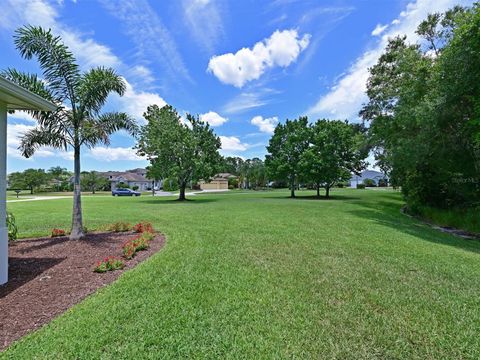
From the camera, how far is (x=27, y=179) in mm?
48844

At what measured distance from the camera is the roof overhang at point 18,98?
4.18 meters

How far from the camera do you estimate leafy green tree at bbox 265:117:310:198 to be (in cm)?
2897

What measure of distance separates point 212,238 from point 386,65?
64.3 ft

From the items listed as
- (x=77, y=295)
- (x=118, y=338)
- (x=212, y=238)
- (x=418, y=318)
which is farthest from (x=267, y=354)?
(x=212, y=238)

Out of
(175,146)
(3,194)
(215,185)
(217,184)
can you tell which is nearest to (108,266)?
(3,194)

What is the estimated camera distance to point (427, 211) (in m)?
15.7

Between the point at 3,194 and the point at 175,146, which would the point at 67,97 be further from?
the point at 175,146

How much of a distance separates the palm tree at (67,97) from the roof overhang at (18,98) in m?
2.41

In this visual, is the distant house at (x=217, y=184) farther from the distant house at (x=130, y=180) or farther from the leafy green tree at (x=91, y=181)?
the leafy green tree at (x=91, y=181)

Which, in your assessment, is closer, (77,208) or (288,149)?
(77,208)

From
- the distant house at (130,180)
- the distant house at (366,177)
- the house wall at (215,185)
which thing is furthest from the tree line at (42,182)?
the distant house at (366,177)

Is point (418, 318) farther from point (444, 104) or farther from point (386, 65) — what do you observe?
point (386, 65)

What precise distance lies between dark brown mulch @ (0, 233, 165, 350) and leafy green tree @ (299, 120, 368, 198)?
21603 millimetres

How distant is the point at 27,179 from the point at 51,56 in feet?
178
